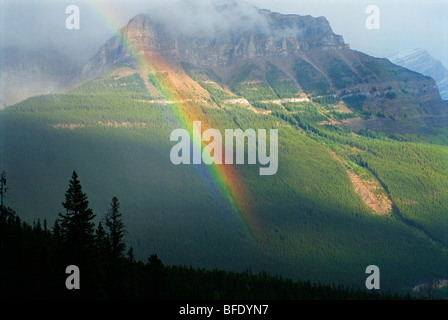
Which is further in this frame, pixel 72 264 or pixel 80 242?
pixel 72 264

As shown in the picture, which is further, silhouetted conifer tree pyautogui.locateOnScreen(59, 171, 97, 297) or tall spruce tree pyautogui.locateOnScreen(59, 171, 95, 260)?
tall spruce tree pyautogui.locateOnScreen(59, 171, 95, 260)

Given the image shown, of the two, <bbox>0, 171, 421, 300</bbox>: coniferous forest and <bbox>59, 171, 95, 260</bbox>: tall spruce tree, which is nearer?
<bbox>59, 171, 95, 260</bbox>: tall spruce tree

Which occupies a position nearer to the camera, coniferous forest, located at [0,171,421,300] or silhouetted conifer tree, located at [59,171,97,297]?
silhouetted conifer tree, located at [59,171,97,297]

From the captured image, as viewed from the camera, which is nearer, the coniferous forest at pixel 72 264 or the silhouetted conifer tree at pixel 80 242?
the silhouetted conifer tree at pixel 80 242

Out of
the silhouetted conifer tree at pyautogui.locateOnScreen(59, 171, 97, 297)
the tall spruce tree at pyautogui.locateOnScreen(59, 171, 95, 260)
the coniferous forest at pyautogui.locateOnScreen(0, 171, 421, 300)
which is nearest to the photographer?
the silhouetted conifer tree at pyautogui.locateOnScreen(59, 171, 97, 297)

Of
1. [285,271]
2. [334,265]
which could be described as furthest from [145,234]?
[334,265]

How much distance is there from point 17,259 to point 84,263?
8.11 m

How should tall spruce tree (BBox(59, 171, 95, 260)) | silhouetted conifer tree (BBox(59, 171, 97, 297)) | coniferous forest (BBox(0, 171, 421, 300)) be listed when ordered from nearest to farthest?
silhouetted conifer tree (BBox(59, 171, 97, 297)) < tall spruce tree (BBox(59, 171, 95, 260)) < coniferous forest (BBox(0, 171, 421, 300))

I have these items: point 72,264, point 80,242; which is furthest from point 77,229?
point 72,264

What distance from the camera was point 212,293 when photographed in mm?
111312

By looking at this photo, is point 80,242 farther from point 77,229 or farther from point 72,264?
point 72,264
